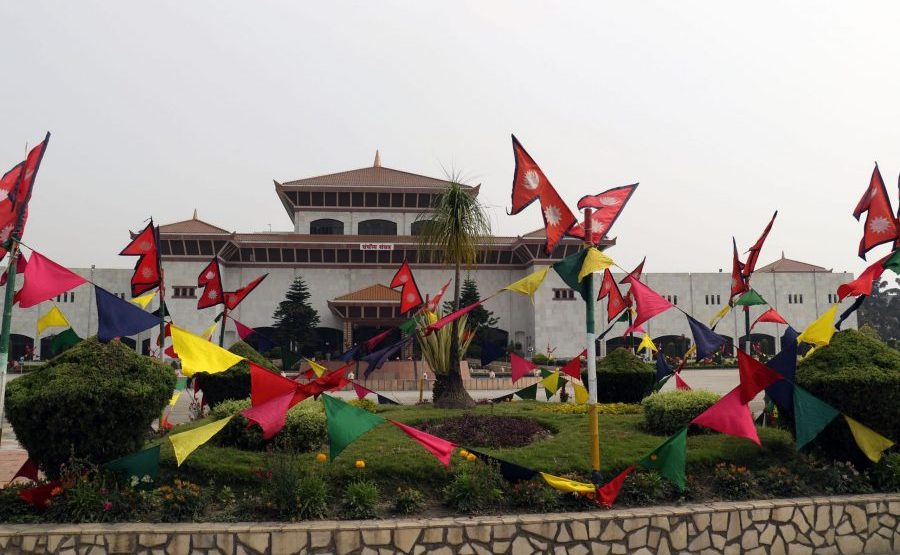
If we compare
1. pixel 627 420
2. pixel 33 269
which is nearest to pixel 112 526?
pixel 33 269

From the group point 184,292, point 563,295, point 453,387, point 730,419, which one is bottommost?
point 453,387

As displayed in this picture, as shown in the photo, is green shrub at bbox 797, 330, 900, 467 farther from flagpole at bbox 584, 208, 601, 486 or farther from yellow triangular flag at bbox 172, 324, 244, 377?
yellow triangular flag at bbox 172, 324, 244, 377

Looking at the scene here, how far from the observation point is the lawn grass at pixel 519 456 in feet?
24.4

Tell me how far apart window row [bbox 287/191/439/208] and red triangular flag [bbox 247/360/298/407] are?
37.5m

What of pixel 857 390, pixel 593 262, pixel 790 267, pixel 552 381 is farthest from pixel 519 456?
pixel 790 267

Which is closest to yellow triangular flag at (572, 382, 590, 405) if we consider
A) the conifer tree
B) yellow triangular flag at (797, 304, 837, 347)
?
yellow triangular flag at (797, 304, 837, 347)

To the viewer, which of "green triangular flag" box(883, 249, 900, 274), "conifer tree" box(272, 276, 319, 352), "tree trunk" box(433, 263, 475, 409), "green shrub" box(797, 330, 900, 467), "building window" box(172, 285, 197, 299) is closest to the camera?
"green shrub" box(797, 330, 900, 467)

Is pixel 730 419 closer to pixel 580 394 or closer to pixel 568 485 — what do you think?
pixel 568 485

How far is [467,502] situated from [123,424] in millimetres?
3668

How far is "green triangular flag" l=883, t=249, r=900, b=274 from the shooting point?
893 cm

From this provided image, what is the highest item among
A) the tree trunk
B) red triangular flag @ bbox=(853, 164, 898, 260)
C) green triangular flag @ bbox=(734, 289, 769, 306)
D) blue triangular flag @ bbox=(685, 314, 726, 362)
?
red triangular flag @ bbox=(853, 164, 898, 260)

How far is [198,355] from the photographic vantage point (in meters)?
6.33

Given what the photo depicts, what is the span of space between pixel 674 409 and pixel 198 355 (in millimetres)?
6676

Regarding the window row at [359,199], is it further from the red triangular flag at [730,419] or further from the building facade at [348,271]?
the red triangular flag at [730,419]
